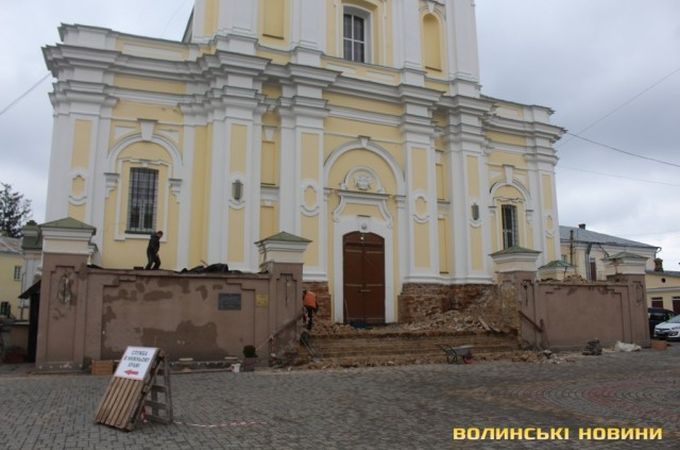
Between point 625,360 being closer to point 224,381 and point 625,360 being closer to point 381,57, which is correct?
point 224,381

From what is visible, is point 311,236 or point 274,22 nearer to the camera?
point 311,236

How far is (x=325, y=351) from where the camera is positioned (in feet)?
49.3

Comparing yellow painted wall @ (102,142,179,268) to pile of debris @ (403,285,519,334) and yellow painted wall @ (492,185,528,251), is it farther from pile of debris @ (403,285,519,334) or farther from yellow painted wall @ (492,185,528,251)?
yellow painted wall @ (492,185,528,251)

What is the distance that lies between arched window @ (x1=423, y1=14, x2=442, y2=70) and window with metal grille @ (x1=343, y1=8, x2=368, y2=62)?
2427 mm

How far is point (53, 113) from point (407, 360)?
1273cm

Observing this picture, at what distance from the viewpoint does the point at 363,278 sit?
66.2ft

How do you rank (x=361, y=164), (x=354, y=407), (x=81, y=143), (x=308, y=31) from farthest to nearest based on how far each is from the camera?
(x=361, y=164) < (x=308, y=31) < (x=81, y=143) < (x=354, y=407)

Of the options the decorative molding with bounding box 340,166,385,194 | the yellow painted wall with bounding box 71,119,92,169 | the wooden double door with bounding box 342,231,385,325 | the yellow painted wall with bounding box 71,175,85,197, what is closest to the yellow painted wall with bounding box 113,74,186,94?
the yellow painted wall with bounding box 71,119,92,169

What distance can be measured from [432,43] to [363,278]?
392 inches

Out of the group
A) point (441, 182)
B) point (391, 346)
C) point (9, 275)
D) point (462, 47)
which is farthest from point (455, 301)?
point (9, 275)

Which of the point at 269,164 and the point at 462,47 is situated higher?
the point at 462,47

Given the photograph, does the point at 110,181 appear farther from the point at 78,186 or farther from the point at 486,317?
the point at 486,317

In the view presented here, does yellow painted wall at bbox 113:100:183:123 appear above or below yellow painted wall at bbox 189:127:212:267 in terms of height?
above

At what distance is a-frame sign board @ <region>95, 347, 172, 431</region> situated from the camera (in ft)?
24.6
